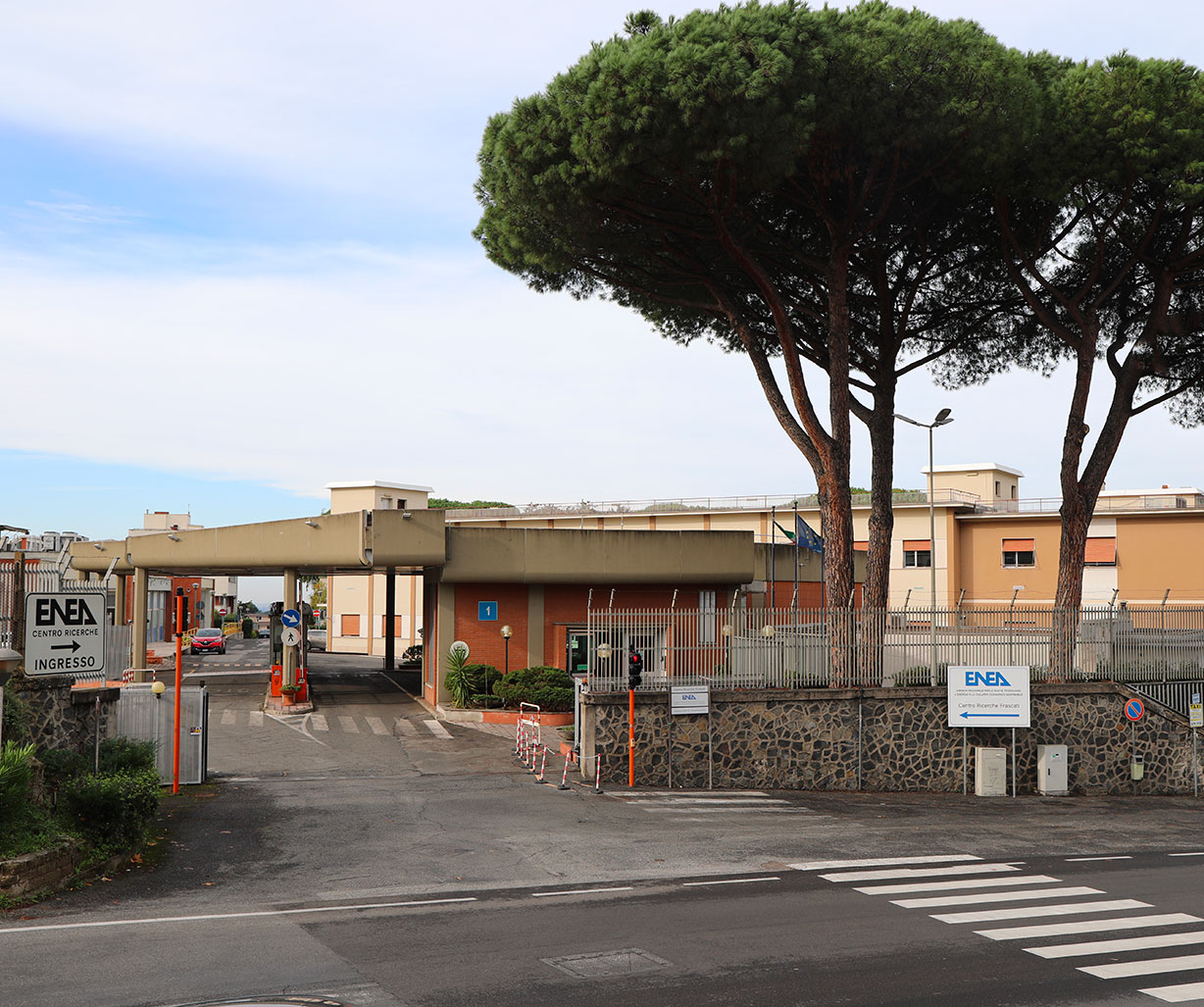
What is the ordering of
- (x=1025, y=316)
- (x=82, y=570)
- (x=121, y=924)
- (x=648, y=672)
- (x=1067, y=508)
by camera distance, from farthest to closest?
(x=82, y=570)
(x=1025, y=316)
(x=1067, y=508)
(x=648, y=672)
(x=121, y=924)

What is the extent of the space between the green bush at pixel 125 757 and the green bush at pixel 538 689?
592 inches

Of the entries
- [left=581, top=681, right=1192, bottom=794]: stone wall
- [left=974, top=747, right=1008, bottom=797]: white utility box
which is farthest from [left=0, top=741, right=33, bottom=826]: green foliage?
[left=974, top=747, right=1008, bottom=797]: white utility box

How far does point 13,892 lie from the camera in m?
12.8

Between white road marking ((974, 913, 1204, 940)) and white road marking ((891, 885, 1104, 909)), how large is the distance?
121cm

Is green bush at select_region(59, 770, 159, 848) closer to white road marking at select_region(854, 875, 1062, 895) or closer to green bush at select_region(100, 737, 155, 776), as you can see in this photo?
green bush at select_region(100, 737, 155, 776)

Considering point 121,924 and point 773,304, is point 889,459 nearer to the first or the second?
point 773,304

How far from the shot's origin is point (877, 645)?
2598 cm

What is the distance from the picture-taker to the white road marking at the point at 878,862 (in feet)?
51.9

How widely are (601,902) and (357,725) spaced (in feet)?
67.0

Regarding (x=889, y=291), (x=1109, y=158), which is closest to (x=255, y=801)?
(x=889, y=291)

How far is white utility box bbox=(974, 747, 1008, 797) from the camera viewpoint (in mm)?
25141

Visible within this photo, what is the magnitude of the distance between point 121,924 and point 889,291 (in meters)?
24.9

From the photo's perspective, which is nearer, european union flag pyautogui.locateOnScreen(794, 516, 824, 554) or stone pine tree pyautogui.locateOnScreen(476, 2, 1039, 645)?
stone pine tree pyautogui.locateOnScreen(476, 2, 1039, 645)

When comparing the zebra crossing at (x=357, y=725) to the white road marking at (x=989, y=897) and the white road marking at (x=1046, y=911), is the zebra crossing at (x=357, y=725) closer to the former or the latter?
the white road marking at (x=989, y=897)
